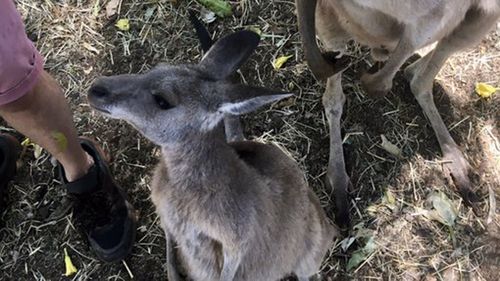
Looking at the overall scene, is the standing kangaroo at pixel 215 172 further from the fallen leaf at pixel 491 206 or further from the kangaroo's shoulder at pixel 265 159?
the fallen leaf at pixel 491 206

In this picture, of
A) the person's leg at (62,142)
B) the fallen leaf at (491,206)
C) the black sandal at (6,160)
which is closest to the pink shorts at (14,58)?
the person's leg at (62,142)

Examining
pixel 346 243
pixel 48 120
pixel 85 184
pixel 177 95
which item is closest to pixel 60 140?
pixel 48 120

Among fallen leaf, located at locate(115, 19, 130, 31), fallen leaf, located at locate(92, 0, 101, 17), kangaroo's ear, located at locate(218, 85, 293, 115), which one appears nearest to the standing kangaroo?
kangaroo's ear, located at locate(218, 85, 293, 115)

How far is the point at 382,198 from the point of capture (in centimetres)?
297

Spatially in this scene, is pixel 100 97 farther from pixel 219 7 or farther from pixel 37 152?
pixel 219 7

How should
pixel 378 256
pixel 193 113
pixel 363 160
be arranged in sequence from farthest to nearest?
1. pixel 363 160
2. pixel 378 256
3. pixel 193 113

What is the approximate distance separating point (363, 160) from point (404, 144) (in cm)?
21

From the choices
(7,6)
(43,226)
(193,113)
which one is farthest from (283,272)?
(7,6)

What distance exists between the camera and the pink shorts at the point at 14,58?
2.17 m

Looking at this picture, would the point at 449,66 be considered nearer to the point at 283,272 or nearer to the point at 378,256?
the point at 378,256

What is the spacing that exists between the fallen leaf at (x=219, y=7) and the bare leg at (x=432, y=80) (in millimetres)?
974

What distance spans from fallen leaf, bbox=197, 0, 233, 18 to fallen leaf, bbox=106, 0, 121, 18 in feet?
1.51

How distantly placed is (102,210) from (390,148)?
1378 mm

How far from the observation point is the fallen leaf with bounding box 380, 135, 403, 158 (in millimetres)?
3055
